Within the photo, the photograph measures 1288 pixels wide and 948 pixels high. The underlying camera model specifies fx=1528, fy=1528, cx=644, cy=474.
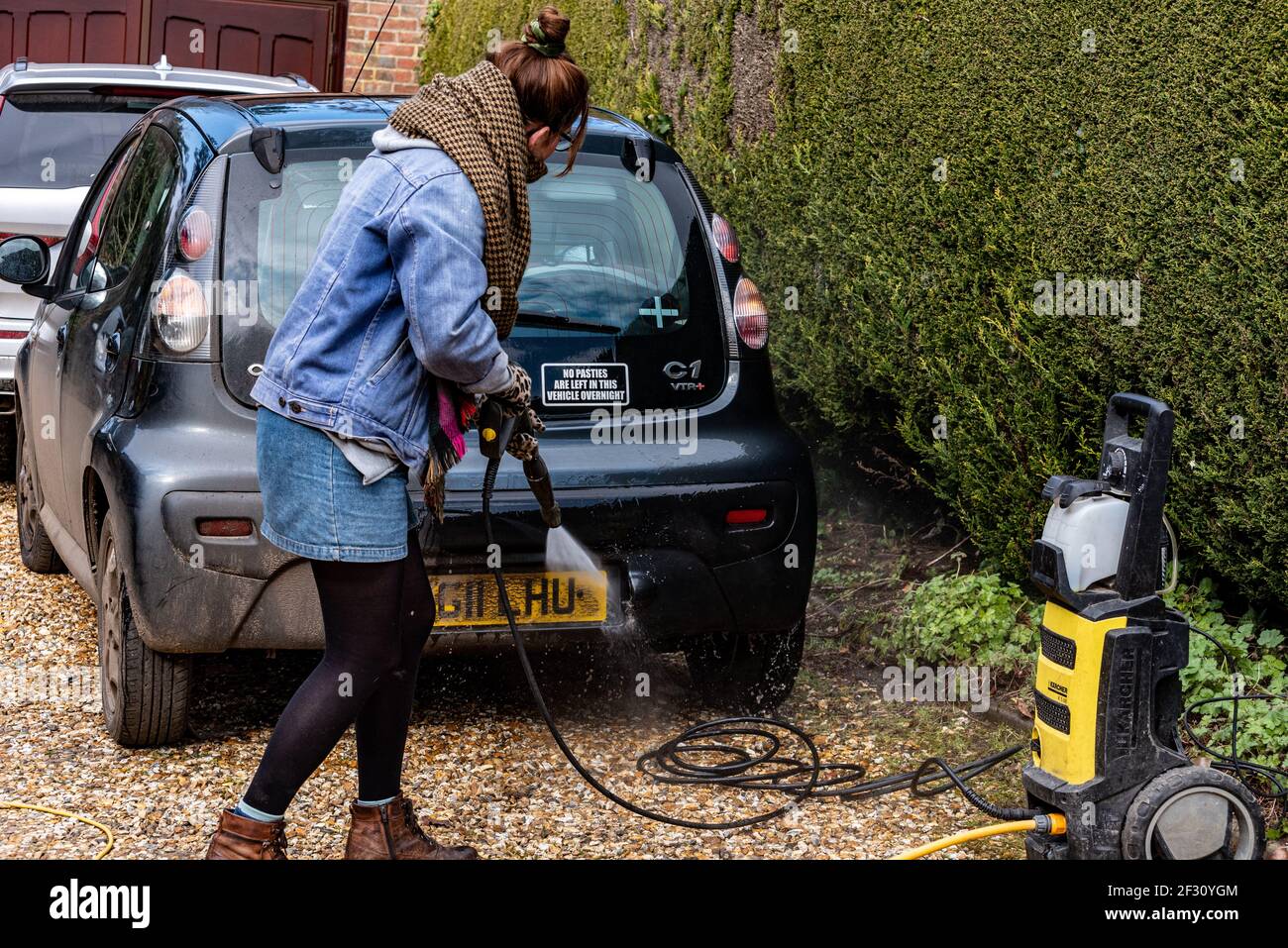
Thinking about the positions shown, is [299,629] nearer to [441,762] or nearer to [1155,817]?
[441,762]

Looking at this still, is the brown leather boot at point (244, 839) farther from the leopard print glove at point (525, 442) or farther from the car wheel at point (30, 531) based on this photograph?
the car wheel at point (30, 531)

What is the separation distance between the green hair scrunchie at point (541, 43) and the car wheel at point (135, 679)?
1854 mm

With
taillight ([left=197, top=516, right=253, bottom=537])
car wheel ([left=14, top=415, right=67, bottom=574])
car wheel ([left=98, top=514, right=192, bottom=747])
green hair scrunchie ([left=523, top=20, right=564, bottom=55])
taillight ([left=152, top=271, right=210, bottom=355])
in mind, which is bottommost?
car wheel ([left=14, top=415, right=67, bottom=574])

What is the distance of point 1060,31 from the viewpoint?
15.4ft

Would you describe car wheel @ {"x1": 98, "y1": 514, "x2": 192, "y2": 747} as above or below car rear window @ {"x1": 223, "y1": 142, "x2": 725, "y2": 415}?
below

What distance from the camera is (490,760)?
4.39 meters

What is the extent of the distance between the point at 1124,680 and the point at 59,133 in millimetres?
6214

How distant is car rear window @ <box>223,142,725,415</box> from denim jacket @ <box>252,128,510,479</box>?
3.12ft

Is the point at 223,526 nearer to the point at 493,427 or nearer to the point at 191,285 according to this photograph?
the point at 191,285

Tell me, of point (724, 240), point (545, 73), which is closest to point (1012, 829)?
point (545, 73)

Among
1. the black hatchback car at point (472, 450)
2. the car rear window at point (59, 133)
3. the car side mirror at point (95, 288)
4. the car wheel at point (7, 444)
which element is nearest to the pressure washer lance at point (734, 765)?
the black hatchback car at point (472, 450)

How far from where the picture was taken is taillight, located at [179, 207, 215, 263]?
159 inches

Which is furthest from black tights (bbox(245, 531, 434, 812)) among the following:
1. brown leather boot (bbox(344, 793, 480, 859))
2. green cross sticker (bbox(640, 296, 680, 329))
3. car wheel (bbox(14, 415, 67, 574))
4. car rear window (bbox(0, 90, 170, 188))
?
car rear window (bbox(0, 90, 170, 188))

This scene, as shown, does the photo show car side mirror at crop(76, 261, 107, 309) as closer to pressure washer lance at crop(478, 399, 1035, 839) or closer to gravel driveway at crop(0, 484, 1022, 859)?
gravel driveway at crop(0, 484, 1022, 859)
